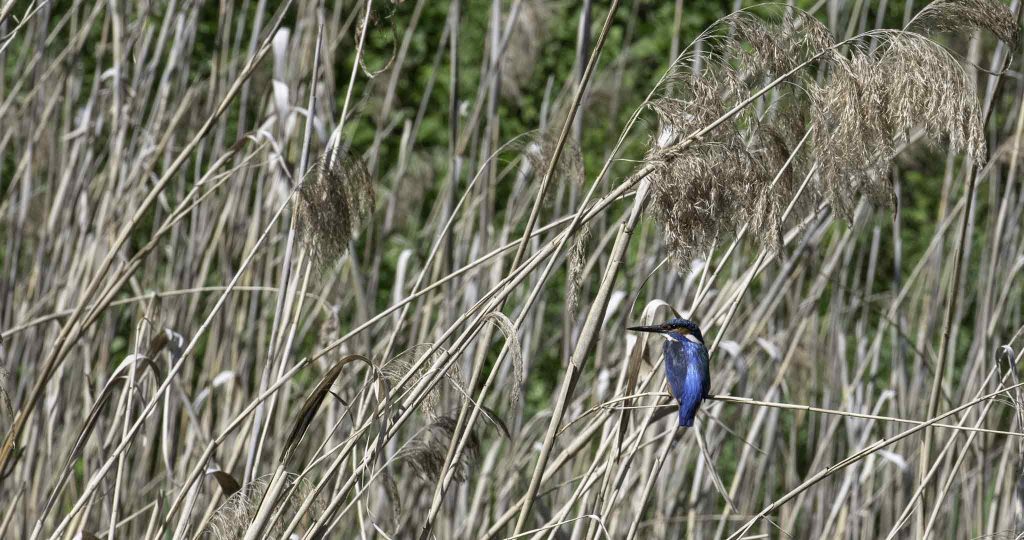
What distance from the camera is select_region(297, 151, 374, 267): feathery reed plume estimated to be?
1432 millimetres

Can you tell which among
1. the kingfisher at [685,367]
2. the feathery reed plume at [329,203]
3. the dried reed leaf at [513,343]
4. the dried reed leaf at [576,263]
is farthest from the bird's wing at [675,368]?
the feathery reed plume at [329,203]

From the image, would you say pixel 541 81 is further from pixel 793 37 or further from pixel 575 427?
pixel 793 37

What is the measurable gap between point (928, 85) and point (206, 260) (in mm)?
1579

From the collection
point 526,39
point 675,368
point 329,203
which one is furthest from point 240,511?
point 526,39

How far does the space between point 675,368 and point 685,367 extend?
0.02 metres

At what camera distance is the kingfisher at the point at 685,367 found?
159 centimetres

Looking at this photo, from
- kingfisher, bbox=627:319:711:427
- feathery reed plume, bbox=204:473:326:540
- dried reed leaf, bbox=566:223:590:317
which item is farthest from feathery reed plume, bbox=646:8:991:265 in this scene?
feathery reed plume, bbox=204:473:326:540

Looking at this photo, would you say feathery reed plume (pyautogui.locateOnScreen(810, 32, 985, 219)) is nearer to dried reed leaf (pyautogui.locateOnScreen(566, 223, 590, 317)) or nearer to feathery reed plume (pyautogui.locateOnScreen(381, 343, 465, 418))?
dried reed leaf (pyautogui.locateOnScreen(566, 223, 590, 317))

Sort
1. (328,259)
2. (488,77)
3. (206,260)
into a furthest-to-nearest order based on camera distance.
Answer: (488,77)
(206,260)
(328,259)

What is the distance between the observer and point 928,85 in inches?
48.3

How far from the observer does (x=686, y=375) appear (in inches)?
62.9

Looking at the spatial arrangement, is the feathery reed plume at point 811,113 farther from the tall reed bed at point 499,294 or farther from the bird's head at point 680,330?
the bird's head at point 680,330

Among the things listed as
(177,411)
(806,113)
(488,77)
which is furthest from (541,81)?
(806,113)

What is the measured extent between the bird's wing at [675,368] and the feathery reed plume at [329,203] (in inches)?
21.4
